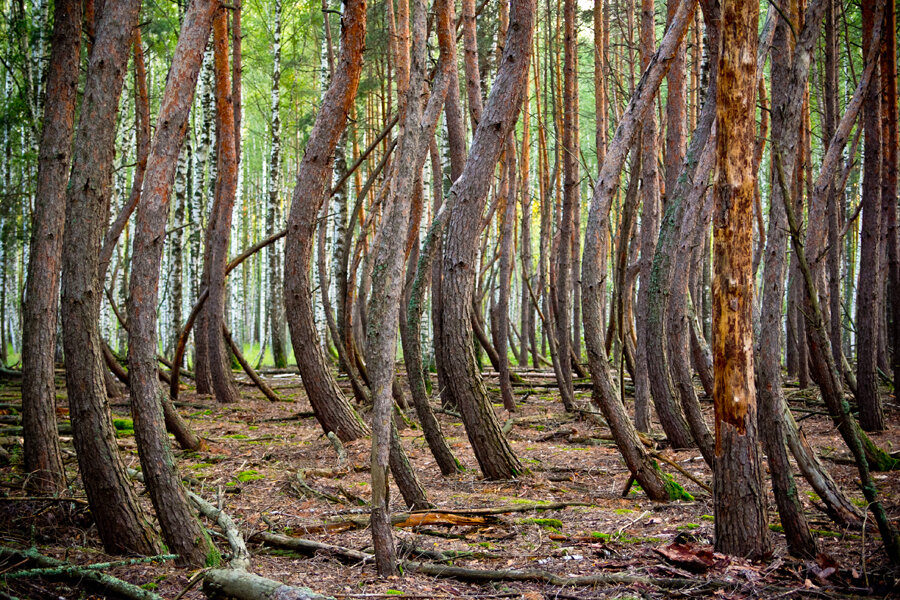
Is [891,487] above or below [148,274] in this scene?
below

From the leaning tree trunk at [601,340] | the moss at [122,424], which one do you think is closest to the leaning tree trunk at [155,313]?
the leaning tree trunk at [601,340]

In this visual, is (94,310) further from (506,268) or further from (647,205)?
(506,268)

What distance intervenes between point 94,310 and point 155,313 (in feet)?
1.45

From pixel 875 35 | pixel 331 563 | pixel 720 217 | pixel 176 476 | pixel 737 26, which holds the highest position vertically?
pixel 875 35

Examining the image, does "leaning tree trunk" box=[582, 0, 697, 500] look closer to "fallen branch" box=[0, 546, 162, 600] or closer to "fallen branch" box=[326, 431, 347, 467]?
"fallen branch" box=[326, 431, 347, 467]

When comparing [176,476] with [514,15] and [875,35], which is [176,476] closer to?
[514,15]

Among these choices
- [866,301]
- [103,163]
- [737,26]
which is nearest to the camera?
[737,26]

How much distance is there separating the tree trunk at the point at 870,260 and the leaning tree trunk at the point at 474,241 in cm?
439

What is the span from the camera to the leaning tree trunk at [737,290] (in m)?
3.55

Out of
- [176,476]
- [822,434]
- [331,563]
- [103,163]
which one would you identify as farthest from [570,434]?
[103,163]

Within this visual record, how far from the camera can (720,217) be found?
3.59 metres

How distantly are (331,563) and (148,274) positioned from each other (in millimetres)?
1912

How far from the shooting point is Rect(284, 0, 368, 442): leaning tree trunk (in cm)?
612

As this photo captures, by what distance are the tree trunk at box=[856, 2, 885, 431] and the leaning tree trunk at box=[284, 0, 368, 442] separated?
18.5 feet
